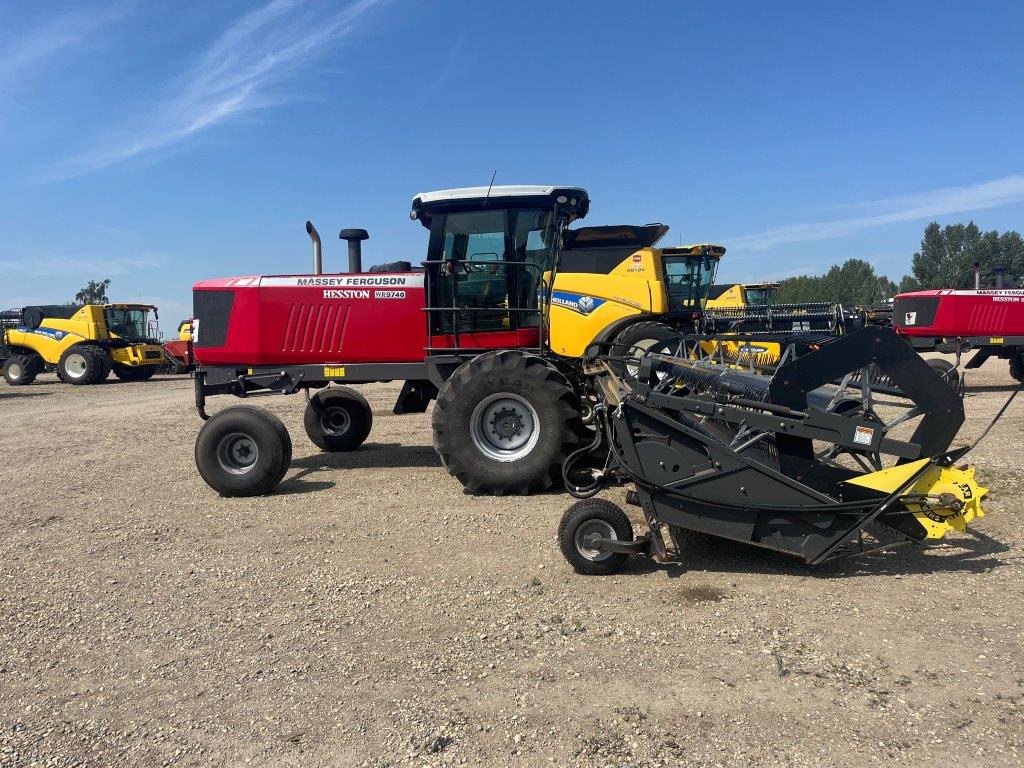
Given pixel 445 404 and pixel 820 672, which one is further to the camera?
pixel 445 404

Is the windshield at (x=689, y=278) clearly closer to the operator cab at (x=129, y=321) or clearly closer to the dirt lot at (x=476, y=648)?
the dirt lot at (x=476, y=648)

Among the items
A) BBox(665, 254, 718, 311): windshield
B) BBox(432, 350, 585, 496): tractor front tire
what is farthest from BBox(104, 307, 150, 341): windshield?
BBox(432, 350, 585, 496): tractor front tire

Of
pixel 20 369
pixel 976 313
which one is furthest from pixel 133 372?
pixel 976 313

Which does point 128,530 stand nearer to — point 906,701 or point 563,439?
point 563,439

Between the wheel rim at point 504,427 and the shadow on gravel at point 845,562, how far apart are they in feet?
6.42

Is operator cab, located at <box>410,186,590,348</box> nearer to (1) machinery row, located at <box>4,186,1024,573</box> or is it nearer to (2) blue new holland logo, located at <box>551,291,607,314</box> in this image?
(1) machinery row, located at <box>4,186,1024,573</box>

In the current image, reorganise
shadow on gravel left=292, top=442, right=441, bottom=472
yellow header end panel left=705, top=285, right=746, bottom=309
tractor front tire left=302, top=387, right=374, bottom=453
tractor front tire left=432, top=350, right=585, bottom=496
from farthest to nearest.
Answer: yellow header end panel left=705, top=285, right=746, bottom=309, tractor front tire left=302, top=387, right=374, bottom=453, shadow on gravel left=292, top=442, right=441, bottom=472, tractor front tire left=432, top=350, right=585, bottom=496

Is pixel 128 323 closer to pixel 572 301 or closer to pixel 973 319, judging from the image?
pixel 572 301

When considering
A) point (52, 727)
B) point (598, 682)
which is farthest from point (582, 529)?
point (52, 727)

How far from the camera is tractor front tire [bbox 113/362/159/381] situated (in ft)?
74.1

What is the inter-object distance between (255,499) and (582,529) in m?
3.44

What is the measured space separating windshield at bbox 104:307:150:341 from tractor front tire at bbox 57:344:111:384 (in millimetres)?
1046

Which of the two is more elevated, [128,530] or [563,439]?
[563,439]

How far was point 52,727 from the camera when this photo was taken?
8.87 ft
